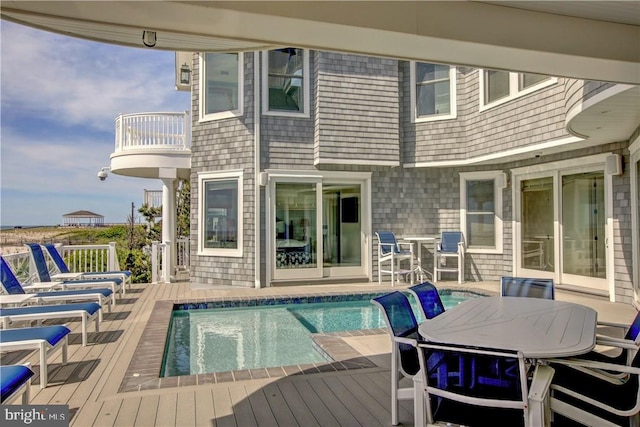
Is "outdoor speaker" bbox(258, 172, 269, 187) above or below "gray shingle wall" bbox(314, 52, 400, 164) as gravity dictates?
below

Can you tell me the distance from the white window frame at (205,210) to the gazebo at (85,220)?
1392 cm

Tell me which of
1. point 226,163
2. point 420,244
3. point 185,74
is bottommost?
point 420,244

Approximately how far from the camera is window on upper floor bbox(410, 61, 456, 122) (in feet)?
33.5

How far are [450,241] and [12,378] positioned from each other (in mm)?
8876

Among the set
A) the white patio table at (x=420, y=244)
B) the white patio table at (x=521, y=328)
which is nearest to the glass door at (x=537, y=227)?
the white patio table at (x=420, y=244)

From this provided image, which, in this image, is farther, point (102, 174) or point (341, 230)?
point (102, 174)

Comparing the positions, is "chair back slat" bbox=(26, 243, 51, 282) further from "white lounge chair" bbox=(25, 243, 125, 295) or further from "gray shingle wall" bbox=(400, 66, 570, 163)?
"gray shingle wall" bbox=(400, 66, 570, 163)

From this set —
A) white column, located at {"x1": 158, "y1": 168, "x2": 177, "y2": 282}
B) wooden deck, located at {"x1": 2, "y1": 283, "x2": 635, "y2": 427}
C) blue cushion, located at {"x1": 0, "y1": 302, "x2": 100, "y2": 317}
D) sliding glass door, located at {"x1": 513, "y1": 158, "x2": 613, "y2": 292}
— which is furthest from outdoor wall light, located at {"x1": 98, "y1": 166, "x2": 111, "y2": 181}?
sliding glass door, located at {"x1": 513, "y1": 158, "x2": 613, "y2": 292}

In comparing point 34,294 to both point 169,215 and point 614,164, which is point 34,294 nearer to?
point 169,215

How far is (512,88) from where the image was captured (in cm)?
871

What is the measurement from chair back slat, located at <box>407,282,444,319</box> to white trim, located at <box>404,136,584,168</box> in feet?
16.0

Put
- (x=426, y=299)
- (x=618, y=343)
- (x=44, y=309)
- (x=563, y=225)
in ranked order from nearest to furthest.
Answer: (x=618, y=343) < (x=426, y=299) < (x=44, y=309) < (x=563, y=225)

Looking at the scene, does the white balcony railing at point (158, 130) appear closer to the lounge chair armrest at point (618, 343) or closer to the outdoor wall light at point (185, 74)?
the outdoor wall light at point (185, 74)

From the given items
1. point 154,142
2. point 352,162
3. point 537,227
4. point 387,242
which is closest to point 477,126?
point 537,227
